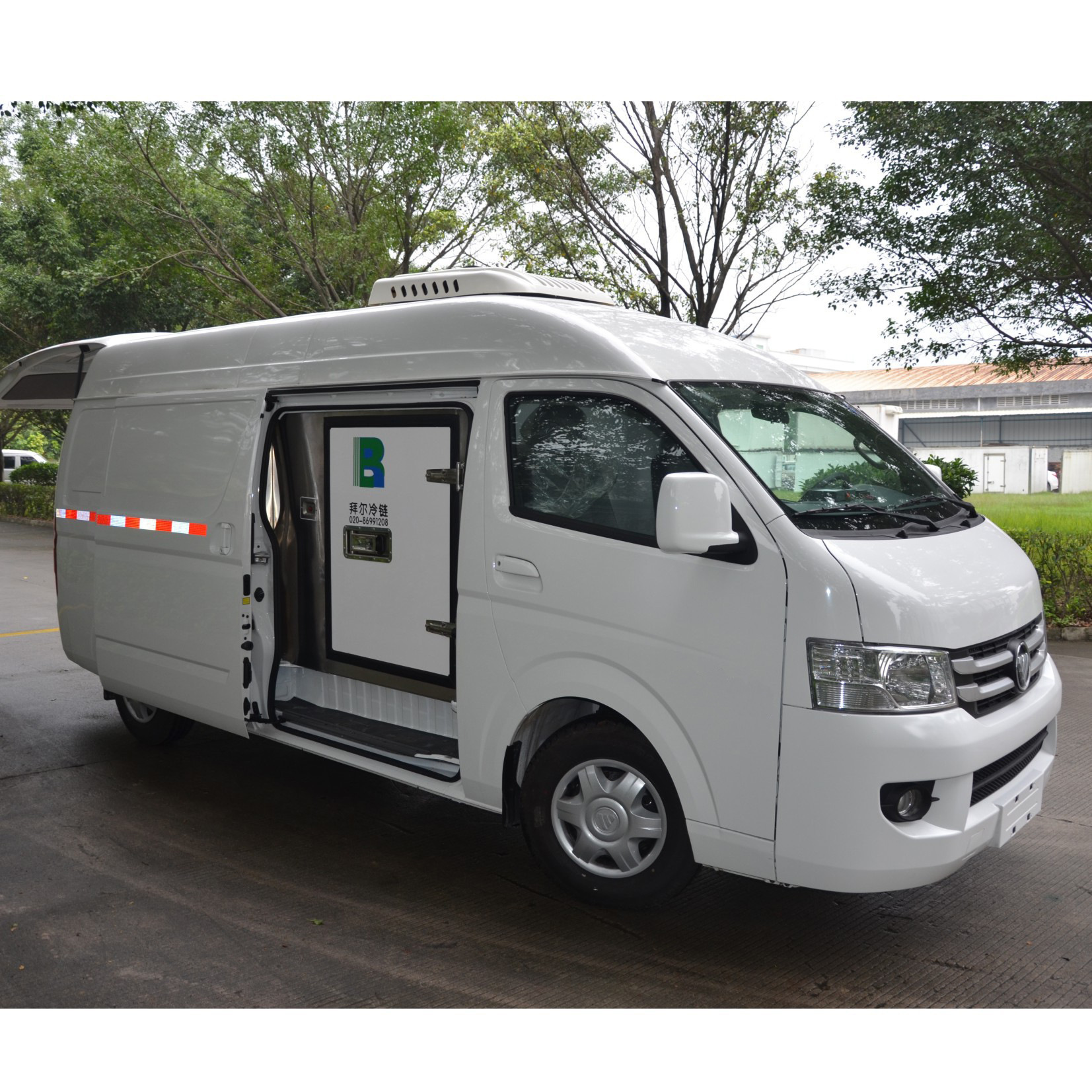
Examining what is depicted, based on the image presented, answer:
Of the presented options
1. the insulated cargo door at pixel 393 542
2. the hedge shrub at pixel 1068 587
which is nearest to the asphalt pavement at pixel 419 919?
the insulated cargo door at pixel 393 542

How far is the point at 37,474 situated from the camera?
87.5ft

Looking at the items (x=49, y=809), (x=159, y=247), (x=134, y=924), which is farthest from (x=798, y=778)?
(x=159, y=247)

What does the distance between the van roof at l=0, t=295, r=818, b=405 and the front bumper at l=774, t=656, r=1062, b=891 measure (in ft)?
4.83

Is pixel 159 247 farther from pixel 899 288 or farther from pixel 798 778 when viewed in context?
pixel 798 778

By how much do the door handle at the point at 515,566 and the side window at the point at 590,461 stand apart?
19cm

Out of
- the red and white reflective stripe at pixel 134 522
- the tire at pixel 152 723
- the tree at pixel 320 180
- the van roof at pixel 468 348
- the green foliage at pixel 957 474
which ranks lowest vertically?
the tire at pixel 152 723

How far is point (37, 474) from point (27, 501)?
264 centimetres

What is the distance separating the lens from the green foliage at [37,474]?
86.5ft

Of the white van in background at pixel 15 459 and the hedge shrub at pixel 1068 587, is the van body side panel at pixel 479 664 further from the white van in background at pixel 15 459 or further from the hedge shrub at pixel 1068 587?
the white van in background at pixel 15 459

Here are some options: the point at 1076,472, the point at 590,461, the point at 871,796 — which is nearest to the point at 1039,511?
the point at 1076,472

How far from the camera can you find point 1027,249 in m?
10.2

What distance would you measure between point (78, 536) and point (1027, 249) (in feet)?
29.7

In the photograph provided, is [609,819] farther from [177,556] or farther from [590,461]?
[177,556]

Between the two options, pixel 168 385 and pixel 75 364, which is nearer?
pixel 168 385
